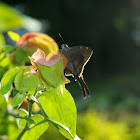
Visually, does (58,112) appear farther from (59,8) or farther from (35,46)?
(59,8)

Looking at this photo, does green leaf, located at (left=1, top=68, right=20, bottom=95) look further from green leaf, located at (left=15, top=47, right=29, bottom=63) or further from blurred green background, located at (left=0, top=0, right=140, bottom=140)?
blurred green background, located at (left=0, top=0, right=140, bottom=140)

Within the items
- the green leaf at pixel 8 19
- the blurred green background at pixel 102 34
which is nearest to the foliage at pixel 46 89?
the green leaf at pixel 8 19

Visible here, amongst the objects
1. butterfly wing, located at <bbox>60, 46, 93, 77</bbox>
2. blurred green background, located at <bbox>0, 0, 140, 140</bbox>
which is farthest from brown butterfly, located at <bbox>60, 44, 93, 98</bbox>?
→ blurred green background, located at <bbox>0, 0, 140, 140</bbox>

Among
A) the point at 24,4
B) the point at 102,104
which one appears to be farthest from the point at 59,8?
the point at 102,104

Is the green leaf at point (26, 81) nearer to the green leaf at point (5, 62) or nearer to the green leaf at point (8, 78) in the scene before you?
the green leaf at point (8, 78)

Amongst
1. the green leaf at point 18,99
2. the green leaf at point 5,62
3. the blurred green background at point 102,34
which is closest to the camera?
the green leaf at point 18,99

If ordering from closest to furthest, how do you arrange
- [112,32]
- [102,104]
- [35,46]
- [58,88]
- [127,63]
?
[58,88], [35,46], [102,104], [112,32], [127,63]

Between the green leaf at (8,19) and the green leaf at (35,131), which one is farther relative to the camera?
the green leaf at (8,19)

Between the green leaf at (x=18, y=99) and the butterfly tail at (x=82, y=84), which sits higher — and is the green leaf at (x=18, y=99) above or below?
above
